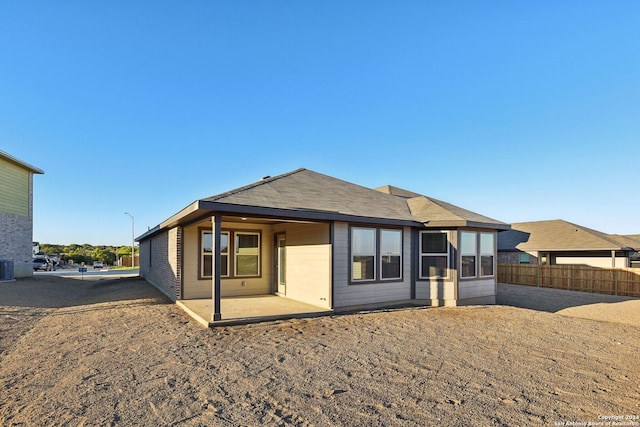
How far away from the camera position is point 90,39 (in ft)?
33.2

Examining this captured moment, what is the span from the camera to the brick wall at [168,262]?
995cm

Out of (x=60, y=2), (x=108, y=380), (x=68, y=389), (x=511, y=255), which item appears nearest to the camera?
(x=68, y=389)

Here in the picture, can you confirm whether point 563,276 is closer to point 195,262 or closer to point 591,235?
point 591,235

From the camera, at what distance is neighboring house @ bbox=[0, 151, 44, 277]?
55.8 ft

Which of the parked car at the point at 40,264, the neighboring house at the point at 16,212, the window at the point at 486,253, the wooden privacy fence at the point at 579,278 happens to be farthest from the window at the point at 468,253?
the parked car at the point at 40,264

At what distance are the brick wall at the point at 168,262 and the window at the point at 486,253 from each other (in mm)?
9690

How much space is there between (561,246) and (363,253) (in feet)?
60.0

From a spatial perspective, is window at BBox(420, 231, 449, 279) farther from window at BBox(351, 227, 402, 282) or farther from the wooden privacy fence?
the wooden privacy fence

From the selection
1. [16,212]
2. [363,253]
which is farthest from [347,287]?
[16,212]

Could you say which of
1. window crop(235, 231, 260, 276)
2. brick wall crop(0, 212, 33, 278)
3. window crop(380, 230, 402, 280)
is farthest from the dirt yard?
brick wall crop(0, 212, 33, 278)

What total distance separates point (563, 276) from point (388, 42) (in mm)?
14476

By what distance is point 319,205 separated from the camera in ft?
29.2

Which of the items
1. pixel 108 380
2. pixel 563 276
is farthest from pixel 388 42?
pixel 563 276

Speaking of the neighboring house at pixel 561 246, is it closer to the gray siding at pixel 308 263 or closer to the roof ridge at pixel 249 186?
the roof ridge at pixel 249 186
